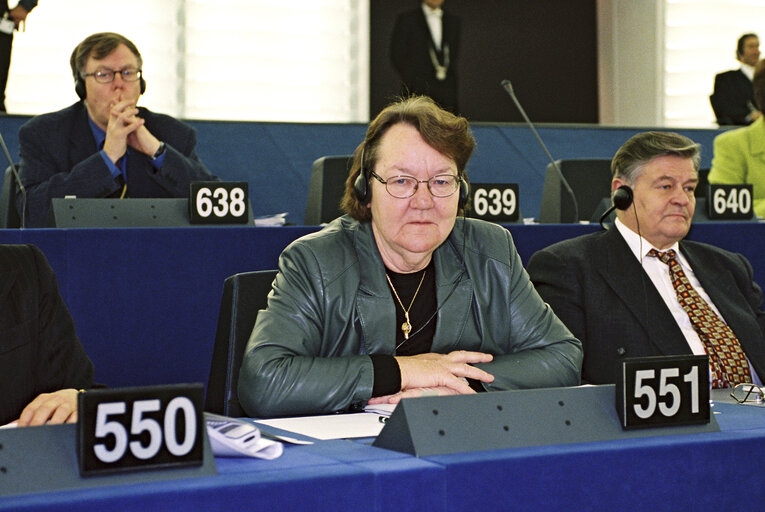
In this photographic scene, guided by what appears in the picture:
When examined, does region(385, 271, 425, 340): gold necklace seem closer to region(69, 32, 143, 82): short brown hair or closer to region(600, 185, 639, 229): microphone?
region(600, 185, 639, 229): microphone

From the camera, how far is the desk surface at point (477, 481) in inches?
34.5

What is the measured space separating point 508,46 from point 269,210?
4287mm

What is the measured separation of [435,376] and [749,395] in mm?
498

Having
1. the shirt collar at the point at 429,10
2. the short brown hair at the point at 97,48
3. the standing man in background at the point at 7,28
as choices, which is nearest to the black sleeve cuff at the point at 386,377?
the short brown hair at the point at 97,48

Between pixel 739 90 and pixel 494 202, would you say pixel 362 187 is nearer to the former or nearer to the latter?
pixel 494 202

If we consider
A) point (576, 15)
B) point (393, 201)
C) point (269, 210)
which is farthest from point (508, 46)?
point (393, 201)

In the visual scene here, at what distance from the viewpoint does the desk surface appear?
876mm

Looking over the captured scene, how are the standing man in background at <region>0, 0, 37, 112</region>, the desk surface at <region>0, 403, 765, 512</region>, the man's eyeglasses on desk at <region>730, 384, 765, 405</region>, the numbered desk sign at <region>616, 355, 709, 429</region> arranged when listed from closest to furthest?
the desk surface at <region>0, 403, 765, 512</region> < the numbered desk sign at <region>616, 355, 709, 429</region> < the man's eyeglasses on desk at <region>730, 384, 765, 405</region> < the standing man in background at <region>0, 0, 37, 112</region>

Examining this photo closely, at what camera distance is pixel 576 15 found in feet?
28.9

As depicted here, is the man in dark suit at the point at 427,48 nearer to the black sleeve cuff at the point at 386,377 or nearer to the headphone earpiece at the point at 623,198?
the headphone earpiece at the point at 623,198

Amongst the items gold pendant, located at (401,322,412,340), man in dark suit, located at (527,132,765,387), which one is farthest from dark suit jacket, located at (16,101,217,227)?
gold pendant, located at (401,322,412,340)

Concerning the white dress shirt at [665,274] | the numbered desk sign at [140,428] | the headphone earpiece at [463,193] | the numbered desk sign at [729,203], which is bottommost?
the numbered desk sign at [140,428]

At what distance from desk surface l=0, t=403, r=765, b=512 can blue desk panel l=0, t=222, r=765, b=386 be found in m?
1.59

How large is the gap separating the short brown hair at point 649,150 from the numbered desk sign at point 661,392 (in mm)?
1468
